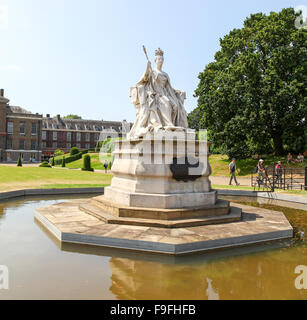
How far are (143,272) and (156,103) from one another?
5.24 metres

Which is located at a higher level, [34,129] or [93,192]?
[34,129]

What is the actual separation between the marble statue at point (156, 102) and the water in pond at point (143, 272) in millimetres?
3873

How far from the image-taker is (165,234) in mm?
5590

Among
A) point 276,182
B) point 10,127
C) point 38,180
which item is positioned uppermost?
point 10,127

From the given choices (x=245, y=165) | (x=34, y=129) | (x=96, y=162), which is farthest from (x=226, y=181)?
(x=34, y=129)

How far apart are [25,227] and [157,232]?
3.39 meters

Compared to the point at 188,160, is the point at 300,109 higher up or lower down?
higher up

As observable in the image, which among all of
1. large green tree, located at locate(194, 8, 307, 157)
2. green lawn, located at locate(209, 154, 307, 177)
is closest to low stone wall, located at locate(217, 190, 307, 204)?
large green tree, located at locate(194, 8, 307, 157)

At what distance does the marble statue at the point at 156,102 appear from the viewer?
8.03 metres

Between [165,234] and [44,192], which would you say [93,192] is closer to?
[44,192]

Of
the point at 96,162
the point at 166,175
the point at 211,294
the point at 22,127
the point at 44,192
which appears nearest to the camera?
the point at 211,294
